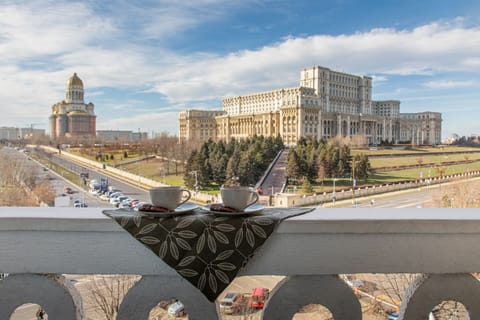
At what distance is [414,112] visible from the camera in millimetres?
48031

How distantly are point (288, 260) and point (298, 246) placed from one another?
4 cm

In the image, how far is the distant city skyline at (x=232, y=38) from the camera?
7.07 feet

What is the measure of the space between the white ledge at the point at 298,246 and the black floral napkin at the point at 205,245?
0.07ft

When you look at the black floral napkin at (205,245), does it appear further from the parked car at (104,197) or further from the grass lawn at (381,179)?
the grass lawn at (381,179)

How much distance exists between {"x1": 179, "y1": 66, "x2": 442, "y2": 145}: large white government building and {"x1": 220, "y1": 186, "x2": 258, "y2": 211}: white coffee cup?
3529cm

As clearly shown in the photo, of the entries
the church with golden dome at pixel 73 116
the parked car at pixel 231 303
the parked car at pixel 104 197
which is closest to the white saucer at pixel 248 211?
the parked car at pixel 231 303

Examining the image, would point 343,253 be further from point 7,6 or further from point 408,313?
point 7,6

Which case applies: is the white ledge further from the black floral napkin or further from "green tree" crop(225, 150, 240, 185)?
"green tree" crop(225, 150, 240, 185)

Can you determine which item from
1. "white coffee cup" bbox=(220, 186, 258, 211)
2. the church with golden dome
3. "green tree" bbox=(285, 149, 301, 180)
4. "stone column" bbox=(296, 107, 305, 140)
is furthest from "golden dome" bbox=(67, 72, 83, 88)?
"white coffee cup" bbox=(220, 186, 258, 211)

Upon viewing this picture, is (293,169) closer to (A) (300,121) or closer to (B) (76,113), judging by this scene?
(A) (300,121)

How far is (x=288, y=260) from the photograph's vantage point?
2.47ft

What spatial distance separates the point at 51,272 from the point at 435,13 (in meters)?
2.27

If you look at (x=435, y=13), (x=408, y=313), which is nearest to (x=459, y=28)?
(x=435, y=13)

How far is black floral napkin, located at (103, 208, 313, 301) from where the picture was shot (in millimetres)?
740
